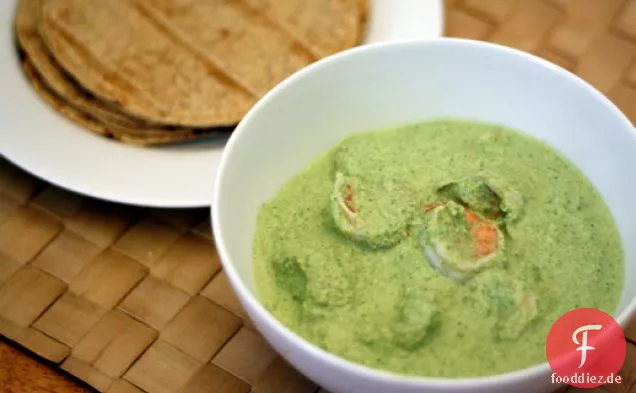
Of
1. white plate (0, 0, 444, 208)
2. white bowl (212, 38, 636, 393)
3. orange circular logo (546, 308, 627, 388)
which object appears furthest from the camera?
white plate (0, 0, 444, 208)

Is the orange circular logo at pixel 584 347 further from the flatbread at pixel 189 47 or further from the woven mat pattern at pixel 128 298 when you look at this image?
the flatbread at pixel 189 47

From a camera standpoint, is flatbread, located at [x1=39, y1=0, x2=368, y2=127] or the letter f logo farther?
flatbread, located at [x1=39, y1=0, x2=368, y2=127]

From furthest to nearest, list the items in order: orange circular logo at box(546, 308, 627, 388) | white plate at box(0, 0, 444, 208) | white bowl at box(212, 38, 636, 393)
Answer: white plate at box(0, 0, 444, 208) → white bowl at box(212, 38, 636, 393) → orange circular logo at box(546, 308, 627, 388)

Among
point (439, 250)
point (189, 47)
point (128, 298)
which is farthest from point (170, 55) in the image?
point (439, 250)

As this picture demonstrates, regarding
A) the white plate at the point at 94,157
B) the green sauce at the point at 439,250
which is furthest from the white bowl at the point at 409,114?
the white plate at the point at 94,157

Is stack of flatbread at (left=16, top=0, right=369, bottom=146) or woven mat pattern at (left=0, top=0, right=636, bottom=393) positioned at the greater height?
stack of flatbread at (left=16, top=0, right=369, bottom=146)

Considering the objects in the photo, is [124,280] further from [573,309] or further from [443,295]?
[573,309]

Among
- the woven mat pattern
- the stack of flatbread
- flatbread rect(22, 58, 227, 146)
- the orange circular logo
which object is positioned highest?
the orange circular logo

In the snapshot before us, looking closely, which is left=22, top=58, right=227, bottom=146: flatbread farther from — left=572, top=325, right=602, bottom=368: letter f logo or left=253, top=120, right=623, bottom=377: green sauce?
left=572, top=325, right=602, bottom=368: letter f logo

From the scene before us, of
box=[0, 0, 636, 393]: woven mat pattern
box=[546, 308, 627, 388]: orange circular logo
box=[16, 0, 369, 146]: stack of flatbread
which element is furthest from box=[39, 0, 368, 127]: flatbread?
box=[546, 308, 627, 388]: orange circular logo
